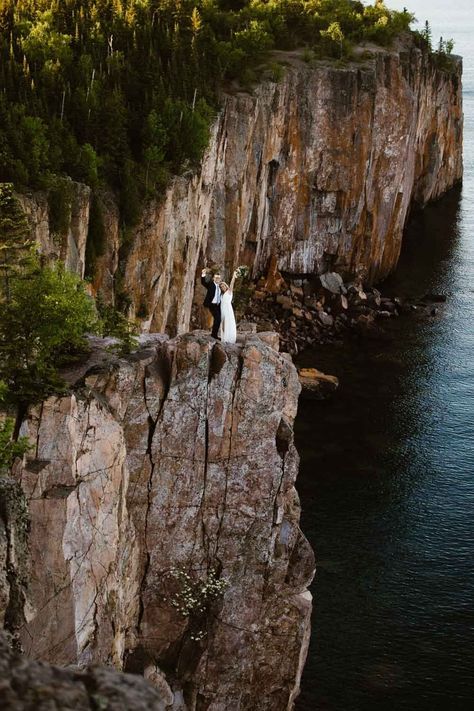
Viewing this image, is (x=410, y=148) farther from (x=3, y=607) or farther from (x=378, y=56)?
(x=3, y=607)

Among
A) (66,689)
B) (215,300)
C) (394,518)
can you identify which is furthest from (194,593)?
(394,518)

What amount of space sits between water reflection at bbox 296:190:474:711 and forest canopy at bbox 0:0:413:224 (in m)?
22.9

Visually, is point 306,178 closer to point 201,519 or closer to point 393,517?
point 393,517

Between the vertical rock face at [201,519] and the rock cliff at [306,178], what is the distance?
25896 mm

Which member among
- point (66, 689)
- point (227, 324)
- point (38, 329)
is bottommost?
point (66, 689)

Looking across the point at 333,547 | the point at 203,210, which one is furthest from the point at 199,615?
the point at 203,210

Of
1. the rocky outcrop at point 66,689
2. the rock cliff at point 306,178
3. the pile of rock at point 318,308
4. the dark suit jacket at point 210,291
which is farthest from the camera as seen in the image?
the pile of rock at point 318,308

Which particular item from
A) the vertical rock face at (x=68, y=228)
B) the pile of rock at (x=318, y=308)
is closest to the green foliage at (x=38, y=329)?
the vertical rock face at (x=68, y=228)

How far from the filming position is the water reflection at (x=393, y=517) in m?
41.5

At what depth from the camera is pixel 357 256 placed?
318 ft

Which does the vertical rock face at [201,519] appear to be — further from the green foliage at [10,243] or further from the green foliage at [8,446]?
the green foliage at [10,243]

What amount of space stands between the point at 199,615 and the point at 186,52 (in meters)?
58.9

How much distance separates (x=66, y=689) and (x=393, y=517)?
44767mm

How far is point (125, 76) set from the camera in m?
66.1
